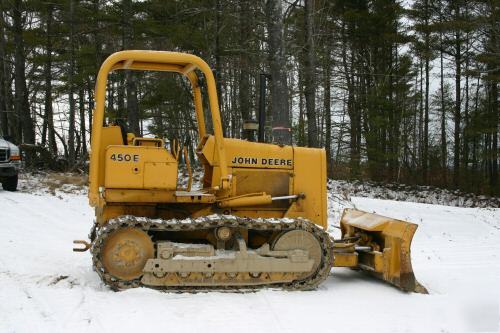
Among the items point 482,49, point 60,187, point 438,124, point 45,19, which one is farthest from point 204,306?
point 438,124

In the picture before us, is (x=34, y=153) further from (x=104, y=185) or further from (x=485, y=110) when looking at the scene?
(x=485, y=110)

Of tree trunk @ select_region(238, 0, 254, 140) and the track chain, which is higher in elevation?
tree trunk @ select_region(238, 0, 254, 140)

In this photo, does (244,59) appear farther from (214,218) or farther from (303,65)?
(214,218)

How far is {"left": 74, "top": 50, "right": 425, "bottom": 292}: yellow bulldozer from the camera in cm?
589

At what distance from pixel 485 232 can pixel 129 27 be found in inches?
531

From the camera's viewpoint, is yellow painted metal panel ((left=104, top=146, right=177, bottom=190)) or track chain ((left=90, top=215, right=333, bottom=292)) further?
yellow painted metal panel ((left=104, top=146, right=177, bottom=190))

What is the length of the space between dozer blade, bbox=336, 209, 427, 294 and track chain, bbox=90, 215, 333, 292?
66 cm

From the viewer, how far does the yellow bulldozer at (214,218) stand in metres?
5.89

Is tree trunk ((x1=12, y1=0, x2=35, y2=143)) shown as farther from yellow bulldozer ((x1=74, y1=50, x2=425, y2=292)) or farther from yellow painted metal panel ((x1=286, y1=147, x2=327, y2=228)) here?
yellow painted metal panel ((x1=286, y1=147, x2=327, y2=228))

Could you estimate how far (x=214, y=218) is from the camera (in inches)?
236

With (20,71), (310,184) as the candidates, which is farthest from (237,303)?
(20,71)

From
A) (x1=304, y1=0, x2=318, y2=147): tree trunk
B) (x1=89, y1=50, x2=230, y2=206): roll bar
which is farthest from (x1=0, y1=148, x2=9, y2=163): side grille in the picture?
(x1=89, y1=50, x2=230, y2=206): roll bar

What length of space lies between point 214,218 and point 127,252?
1.05 meters

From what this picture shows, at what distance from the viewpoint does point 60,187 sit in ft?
51.8
